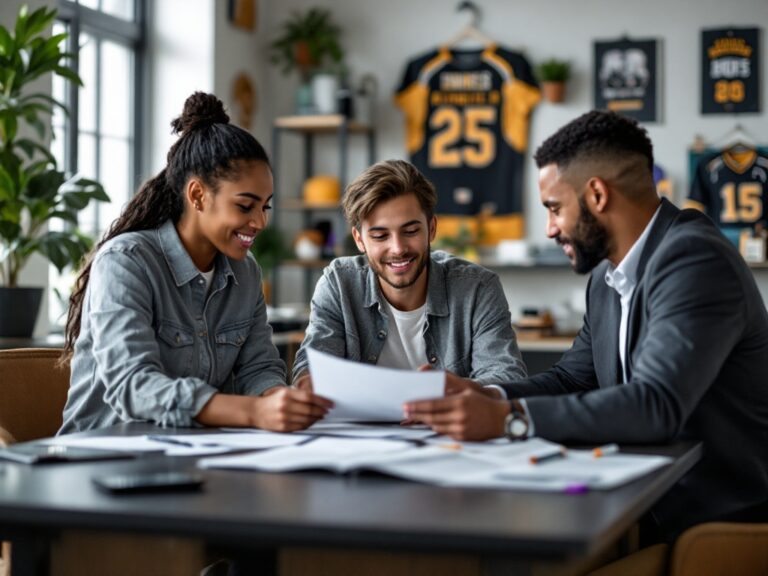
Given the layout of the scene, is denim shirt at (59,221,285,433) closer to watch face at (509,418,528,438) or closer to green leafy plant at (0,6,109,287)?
watch face at (509,418,528,438)

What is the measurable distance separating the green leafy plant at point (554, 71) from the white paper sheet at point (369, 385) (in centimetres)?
461

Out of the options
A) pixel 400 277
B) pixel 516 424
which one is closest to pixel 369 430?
pixel 516 424

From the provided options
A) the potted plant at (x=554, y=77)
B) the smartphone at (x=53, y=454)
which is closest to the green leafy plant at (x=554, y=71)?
the potted plant at (x=554, y=77)

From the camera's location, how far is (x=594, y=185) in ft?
6.95

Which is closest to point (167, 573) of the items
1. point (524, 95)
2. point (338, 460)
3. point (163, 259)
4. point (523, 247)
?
Result: point (338, 460)

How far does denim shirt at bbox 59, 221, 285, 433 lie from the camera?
2.07m

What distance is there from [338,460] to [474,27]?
5.29m

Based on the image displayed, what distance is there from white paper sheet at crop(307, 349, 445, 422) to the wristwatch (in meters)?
0.12

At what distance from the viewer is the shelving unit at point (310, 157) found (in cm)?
645

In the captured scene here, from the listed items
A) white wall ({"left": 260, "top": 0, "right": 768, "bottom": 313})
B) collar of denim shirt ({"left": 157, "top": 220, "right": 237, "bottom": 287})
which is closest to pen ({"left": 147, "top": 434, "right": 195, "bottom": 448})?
collar of denim shirt ({"left": 157, "top": 220, "right": 237, "bottom": 287})

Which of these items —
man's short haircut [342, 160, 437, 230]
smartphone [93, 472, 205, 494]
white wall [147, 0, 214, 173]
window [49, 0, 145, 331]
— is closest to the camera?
smartphone [93, 472, 205, 494]

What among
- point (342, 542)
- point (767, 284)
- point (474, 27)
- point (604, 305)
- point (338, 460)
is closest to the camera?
point (342, 542)

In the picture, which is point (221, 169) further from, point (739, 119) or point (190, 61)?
point (739, 119)

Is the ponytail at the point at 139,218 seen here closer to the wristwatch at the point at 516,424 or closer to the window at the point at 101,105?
the wristwatch at the point at 516,424
